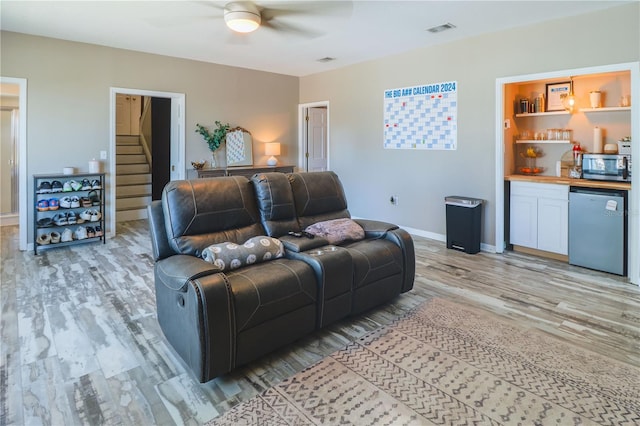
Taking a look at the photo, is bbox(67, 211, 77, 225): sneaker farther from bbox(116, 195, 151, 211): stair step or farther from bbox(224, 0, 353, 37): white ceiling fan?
bbox(224, 0, 353, 37): white ceiling fan

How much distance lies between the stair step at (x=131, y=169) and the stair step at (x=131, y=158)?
16cm

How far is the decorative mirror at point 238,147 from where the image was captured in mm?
6672

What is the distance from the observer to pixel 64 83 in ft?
16.5

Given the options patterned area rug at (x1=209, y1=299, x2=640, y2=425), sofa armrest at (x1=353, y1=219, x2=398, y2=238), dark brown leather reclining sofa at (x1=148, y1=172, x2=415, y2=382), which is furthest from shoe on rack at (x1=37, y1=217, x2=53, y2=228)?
patterned area rug at (x1=209, y1=299, x2=640, y2=425)

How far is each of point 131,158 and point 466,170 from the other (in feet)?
21.2

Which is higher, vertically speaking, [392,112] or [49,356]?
[392,112]

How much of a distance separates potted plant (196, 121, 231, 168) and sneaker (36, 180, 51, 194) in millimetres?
2262

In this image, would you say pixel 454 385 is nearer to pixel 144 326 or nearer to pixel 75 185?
pixel 144 326

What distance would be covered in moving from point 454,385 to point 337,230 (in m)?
1.45

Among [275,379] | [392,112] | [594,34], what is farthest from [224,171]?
[594,34]

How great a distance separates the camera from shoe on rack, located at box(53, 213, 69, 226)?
4988 millimetres

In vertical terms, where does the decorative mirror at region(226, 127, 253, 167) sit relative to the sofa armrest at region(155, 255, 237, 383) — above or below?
above

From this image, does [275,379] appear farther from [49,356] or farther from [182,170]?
[182,170]

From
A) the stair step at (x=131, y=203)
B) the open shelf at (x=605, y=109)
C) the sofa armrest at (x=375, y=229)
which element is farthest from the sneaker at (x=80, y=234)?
the open shelf at (x=605, y=109)
